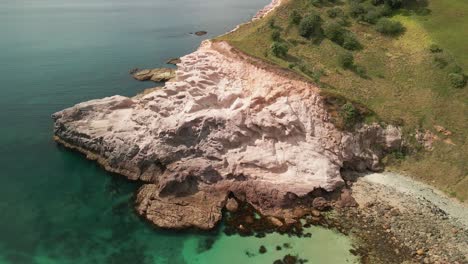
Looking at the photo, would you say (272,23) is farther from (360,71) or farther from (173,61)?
(173,61)

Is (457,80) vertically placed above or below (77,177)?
above

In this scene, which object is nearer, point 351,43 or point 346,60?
point 346,60

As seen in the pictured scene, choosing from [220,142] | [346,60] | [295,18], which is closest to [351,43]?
[346,60]

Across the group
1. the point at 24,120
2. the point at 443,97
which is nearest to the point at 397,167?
the point at 443,97

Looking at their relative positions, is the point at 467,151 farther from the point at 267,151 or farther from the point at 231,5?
the point at 231,5

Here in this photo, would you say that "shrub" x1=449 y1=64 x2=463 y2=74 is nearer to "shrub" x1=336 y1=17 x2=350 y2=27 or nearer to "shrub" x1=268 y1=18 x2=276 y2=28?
"shrub" x1=336 y1=17 x2=350 y2=27

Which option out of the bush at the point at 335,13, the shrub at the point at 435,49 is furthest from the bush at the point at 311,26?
the shrub at the point at 435,49
